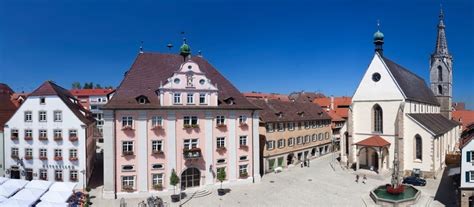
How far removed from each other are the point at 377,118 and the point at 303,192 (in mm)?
15759

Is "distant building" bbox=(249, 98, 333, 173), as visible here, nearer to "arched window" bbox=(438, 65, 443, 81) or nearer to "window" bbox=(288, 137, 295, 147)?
"window" bbox=(288, 137, 295, 147)

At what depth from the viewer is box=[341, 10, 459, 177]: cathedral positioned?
34.5 meters

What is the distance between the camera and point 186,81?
2748 cm

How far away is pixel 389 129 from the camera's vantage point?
3644cm

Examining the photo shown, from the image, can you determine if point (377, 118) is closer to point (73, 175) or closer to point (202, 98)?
point (202, 98)

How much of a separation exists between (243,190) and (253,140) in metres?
5.09

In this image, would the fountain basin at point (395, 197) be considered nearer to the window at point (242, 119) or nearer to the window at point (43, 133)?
the window at point (242, 119)

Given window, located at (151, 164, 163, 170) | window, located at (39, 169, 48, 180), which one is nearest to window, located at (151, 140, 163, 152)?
window, located at (151, 164, 163, 170)

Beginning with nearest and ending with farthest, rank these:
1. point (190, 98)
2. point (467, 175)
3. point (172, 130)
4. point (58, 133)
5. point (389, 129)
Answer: point (467, 175) < point (58, 133) < point (172, 130) < point (190, 98) < point (389, 129)

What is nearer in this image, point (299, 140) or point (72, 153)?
point (72, 153)

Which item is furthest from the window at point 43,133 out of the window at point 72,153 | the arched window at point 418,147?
the arched window at point 418,147

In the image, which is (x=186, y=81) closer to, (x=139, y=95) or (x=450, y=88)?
(x=139, y=95)

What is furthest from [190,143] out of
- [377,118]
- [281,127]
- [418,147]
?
[418,147]

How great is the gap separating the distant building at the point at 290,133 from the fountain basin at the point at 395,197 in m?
12.7
